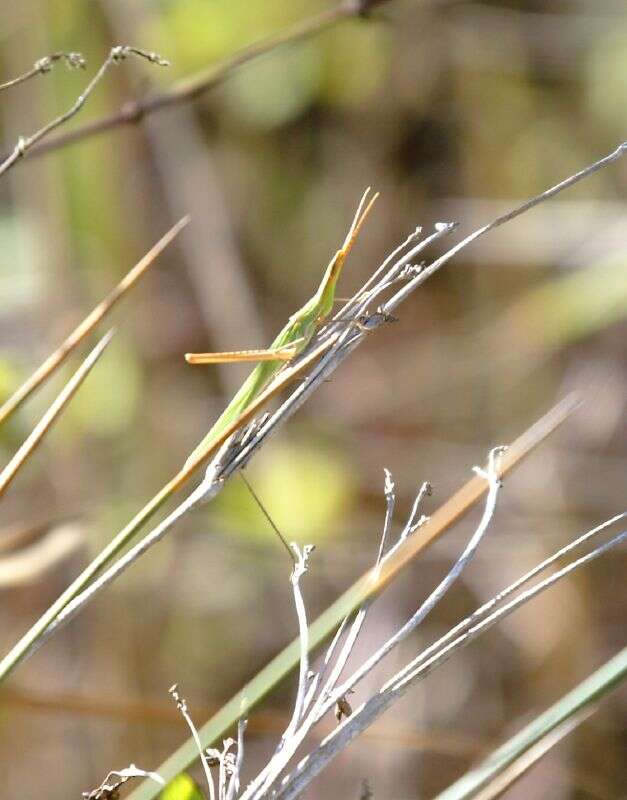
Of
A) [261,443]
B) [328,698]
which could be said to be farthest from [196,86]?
[328,698]

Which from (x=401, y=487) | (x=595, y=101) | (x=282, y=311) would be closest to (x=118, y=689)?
(x=401, y=487)

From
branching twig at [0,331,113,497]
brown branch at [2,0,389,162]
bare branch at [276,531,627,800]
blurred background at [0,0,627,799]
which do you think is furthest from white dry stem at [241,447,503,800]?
blurred background at [0,0,627,799]

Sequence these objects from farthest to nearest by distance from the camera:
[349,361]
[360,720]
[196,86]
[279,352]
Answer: [349,361]
[196,86]
[279,352]
[360,720]

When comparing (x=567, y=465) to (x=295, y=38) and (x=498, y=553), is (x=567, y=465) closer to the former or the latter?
(x=498, y=553)

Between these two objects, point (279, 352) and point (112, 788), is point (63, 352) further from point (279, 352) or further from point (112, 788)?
point (112, 788)

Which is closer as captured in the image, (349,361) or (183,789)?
(183,789)
